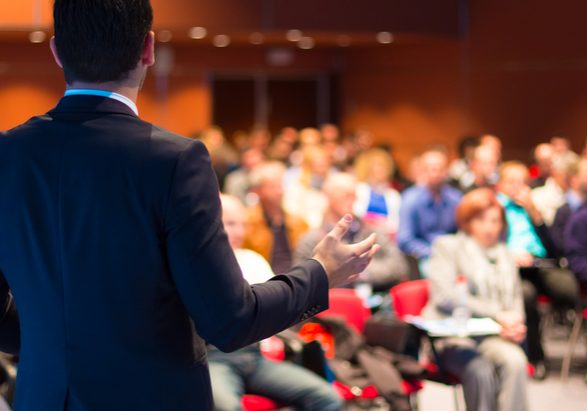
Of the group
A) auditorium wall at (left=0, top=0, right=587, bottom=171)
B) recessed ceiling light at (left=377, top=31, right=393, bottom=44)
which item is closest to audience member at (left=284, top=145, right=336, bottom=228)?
auditorium wall at (left=0, top=0, right=587, bottom=171)

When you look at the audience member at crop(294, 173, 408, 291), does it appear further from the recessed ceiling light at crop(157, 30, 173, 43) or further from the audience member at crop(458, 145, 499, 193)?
the recessed ceiling light at crop(157, 30, 173, 43)

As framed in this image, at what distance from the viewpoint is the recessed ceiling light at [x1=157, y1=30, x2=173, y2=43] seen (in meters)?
13.9

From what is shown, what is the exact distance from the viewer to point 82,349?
5.49 ft

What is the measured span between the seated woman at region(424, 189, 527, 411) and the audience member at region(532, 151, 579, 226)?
3539mm

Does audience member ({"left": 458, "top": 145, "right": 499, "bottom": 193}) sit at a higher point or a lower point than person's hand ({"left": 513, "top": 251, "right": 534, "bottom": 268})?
higher

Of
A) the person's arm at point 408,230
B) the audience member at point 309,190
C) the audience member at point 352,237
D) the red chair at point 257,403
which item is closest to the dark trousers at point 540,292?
the person's arm at point 408,230

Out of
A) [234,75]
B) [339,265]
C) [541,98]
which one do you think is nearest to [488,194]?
[339,265]

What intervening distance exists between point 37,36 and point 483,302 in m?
10.7

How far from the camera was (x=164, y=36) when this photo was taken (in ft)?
48.2

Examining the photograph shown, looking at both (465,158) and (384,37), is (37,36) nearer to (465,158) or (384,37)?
(384,37)

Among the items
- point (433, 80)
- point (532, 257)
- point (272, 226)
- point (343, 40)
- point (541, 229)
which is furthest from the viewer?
point (433, 80)

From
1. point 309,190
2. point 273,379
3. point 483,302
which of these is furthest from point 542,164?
point 273,379

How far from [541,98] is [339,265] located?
12994 mm

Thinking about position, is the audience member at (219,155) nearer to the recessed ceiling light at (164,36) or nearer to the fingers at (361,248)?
the recessed ceiling light at (164,36)
